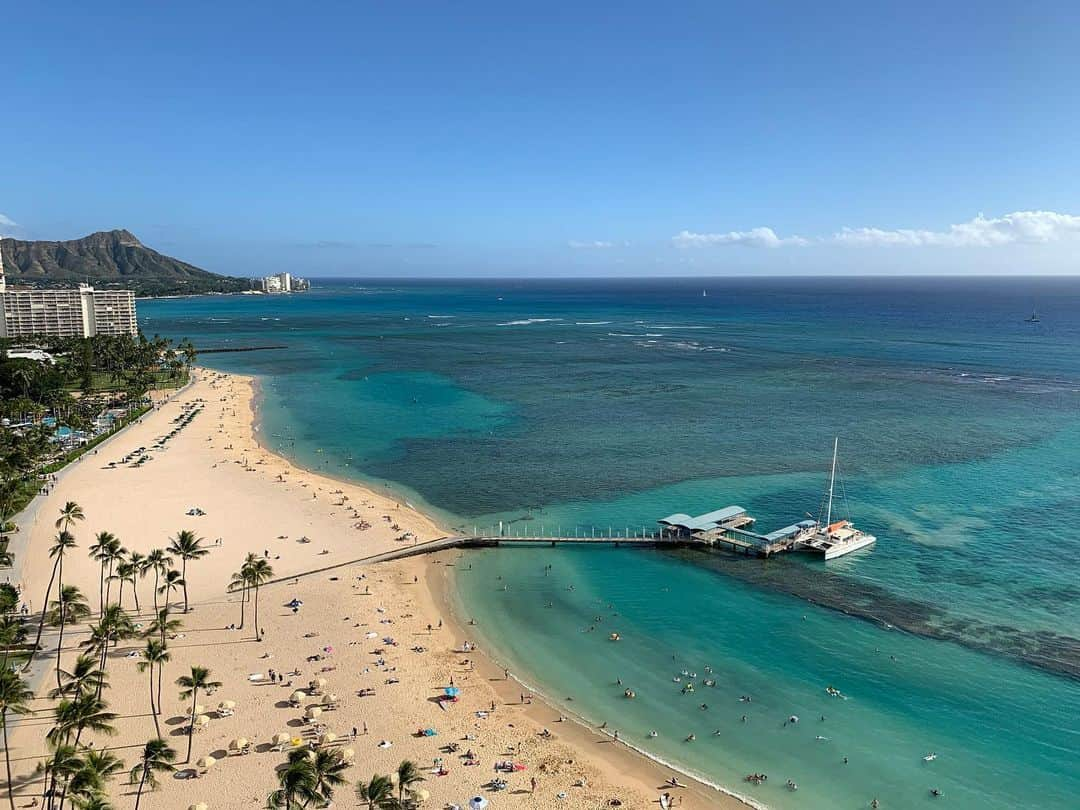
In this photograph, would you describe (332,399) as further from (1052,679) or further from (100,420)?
(1052,679)

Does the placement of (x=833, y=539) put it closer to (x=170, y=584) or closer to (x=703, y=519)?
(x=703, y=519)

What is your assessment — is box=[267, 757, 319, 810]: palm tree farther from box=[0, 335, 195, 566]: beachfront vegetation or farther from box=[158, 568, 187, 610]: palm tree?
box=[0, 335, 195, 566]: beachfront vegetation

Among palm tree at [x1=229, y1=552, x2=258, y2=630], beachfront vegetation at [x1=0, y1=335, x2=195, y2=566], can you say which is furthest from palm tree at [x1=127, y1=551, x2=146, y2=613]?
beachfront vegetation at [x1=0, y1=335, x2=195, y2=566]

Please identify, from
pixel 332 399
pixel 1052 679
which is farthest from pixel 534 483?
pixel 332 399

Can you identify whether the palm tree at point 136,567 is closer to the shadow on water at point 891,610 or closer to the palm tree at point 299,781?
the palm tree at point 299,781

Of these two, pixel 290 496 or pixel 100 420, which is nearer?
pixel 290 496

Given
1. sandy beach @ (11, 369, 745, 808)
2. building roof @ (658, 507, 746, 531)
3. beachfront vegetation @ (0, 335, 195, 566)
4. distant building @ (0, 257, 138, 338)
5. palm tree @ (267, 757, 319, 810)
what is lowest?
sandy beach @ (11, 369, 745, 808)
